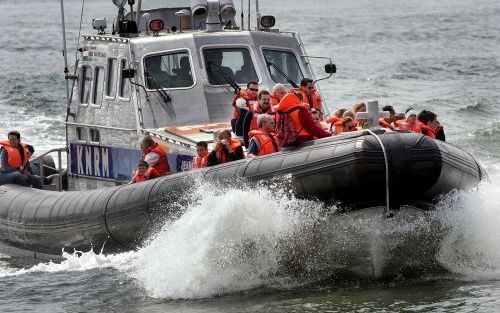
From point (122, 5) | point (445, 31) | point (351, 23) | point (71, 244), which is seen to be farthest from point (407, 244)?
point (351, 23)

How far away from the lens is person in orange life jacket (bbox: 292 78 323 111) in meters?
11.2

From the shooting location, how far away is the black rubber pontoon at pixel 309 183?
26.9 feet

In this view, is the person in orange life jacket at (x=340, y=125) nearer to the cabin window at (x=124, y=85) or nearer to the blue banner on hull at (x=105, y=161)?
the blue banner on hull at (x=105, y=161)

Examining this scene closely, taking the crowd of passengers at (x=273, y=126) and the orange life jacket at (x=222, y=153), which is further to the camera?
the orange life jacket at (x=222, y=153)

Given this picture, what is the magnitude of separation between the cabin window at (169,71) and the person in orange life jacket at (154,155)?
1140 mm

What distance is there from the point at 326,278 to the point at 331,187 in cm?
100

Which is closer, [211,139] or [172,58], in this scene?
[211,139]

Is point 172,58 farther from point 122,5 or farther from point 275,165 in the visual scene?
point 275,165

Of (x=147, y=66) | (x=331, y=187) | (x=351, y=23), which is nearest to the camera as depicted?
(x=331, y=187)

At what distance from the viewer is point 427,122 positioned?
35.3 feet

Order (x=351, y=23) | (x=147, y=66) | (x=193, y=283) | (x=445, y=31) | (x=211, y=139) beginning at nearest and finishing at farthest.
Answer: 1. (x=193, y=283)
2. (x=211, y=139)
3. (x=147, y=66)
4. (x=445, y=31)
5. (x=351, y=23)

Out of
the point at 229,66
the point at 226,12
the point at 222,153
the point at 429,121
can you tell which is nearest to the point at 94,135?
the point at 229,66

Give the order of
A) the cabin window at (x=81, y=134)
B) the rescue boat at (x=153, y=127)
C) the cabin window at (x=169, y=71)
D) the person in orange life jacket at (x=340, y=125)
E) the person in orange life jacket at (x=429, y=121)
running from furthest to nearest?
the cabin window at (x=81, y=134)
the cabin window at (x=169, y=71)
the person in orange life jacket at (x=429, y=121)
the person in orange life jacket at (x=340, y=125)
the rescue boat at (x=153, y=127)

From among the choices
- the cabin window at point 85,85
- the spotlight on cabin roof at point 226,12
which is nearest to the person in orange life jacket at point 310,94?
the spotlight on cabin roof at point 226,12
